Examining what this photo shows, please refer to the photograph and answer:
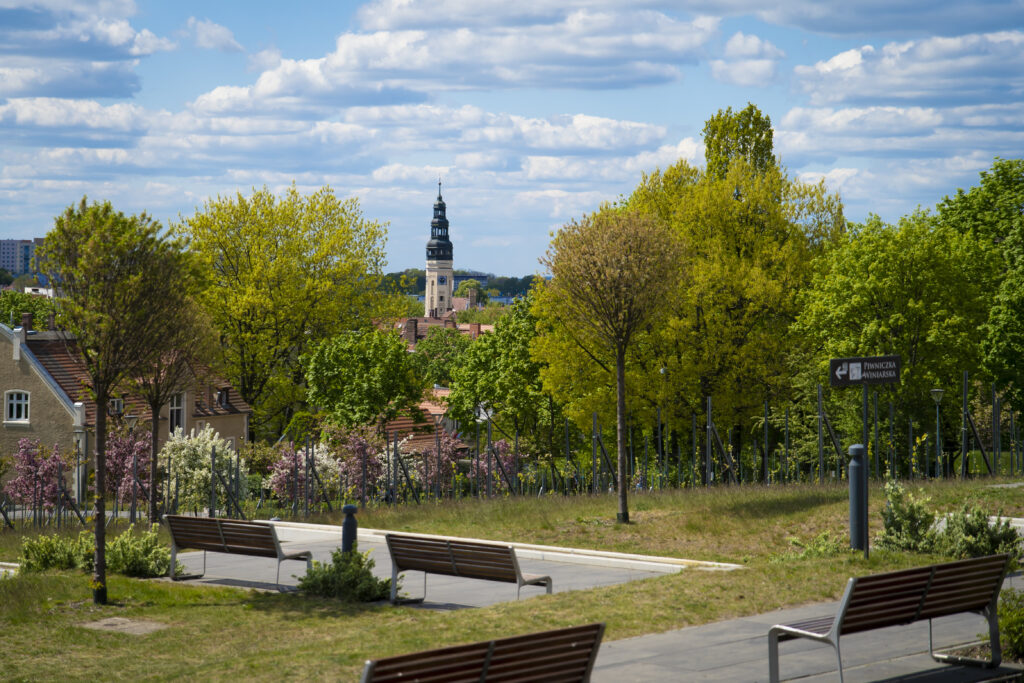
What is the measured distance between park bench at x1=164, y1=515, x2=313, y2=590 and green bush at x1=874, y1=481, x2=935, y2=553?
24.0 ft

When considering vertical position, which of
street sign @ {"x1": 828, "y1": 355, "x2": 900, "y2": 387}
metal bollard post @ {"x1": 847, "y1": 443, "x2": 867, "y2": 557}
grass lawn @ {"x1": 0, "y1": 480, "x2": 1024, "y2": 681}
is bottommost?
grass lawn @ {"x1": 0, "y1": 480, "x2": 1024, "y2": 681}

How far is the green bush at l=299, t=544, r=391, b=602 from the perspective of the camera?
13.9m

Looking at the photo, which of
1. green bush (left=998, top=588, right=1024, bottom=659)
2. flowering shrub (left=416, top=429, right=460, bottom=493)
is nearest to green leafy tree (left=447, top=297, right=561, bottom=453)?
flowering shrub (left=416, top=429, right=460, bottom=493)

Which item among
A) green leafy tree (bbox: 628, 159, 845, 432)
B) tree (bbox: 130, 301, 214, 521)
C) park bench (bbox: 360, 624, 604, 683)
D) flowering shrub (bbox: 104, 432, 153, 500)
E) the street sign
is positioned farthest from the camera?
flowering shrub (bbox: 104, 432, 153, 500)

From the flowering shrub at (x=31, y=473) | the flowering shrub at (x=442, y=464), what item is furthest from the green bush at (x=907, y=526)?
the flowering shrub at (x=31, y=473)

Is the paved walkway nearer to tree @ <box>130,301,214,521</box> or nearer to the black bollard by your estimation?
the black bollard

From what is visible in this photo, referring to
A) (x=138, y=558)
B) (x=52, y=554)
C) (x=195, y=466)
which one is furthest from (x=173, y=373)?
(x=138, y=558)

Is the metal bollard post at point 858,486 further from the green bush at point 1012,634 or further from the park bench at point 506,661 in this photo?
the park bench at point 506,661

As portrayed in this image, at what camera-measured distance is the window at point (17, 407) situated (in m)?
50.1

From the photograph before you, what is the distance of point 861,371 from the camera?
13828 mm

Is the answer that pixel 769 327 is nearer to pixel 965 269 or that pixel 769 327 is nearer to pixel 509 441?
pixel 965 269

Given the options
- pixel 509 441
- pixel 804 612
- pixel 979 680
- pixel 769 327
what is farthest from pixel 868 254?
pixel 979 680

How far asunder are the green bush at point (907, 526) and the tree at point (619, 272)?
6299 mm

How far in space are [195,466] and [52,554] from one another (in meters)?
18.1
